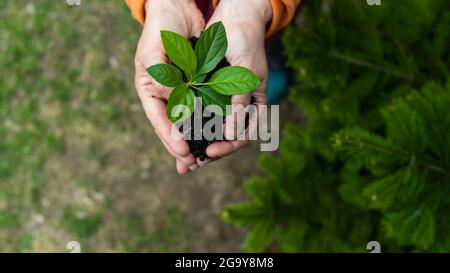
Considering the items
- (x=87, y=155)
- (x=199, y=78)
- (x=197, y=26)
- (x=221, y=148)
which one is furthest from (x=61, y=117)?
(x=199, y=78)

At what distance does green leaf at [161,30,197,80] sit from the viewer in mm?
882

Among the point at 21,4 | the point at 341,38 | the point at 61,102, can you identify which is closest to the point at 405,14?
the point at 341,38

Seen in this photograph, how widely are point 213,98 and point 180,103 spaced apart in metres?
0.07

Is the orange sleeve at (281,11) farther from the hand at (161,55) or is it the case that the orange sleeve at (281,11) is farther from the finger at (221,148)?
the finger at (221,148)

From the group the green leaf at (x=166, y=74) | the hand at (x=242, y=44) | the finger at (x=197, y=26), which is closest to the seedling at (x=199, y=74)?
the green leaf at (x=166, y=74)

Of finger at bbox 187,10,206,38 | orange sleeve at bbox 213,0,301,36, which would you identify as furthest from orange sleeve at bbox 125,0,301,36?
finger at bbox 187,10,206,38

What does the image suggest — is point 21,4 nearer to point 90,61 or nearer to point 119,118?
point 90,61

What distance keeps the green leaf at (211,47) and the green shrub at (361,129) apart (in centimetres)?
44

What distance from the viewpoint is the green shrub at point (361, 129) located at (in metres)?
1.18

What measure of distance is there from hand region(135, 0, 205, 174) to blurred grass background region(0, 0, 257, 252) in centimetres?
125
